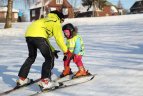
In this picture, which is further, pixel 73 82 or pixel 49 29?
pixel 73 82

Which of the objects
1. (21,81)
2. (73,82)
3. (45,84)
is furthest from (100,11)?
(45,84)

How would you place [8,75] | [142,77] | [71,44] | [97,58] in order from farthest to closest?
[97,58]
[8,75]
[71,44]
[142,77]

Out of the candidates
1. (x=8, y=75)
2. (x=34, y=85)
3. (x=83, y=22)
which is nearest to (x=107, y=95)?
(x=34, y=85)

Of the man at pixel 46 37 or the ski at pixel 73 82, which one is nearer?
the man at pixel 46 37

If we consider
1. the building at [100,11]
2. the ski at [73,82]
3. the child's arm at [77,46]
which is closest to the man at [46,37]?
the ski at [73,82]

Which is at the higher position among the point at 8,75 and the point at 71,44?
the point at 71,44

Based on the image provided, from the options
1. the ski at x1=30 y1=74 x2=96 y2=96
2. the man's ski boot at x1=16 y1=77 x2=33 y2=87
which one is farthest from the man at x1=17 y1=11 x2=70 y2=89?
the man's ski boot at x1=16 y1=77 x2=33 y2=87

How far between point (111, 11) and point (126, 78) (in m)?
92.3

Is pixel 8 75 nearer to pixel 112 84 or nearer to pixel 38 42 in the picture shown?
pixel 38 42

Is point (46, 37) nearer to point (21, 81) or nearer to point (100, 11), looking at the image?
point (21, 81)

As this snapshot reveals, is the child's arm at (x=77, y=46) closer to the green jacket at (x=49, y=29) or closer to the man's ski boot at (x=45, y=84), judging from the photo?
the green jacket at (x=49, y=29)

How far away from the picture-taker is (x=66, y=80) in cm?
905

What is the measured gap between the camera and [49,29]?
317 inches

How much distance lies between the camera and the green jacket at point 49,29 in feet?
26.2
